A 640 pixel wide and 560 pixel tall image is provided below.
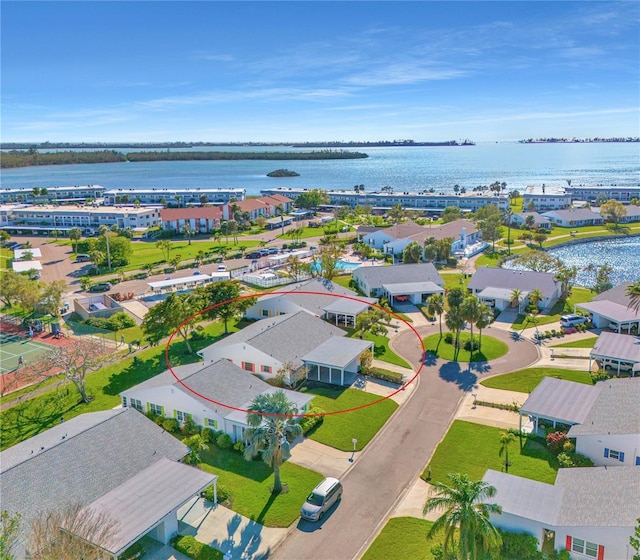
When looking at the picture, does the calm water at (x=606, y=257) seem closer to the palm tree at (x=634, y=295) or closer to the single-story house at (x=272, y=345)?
the palm tree at (x=634, y=295)

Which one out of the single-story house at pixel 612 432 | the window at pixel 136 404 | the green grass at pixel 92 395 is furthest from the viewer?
the window at pixel 136 404

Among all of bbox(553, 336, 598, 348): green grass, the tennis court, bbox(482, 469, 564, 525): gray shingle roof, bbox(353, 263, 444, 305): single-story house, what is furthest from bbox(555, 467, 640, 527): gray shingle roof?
the tennis court

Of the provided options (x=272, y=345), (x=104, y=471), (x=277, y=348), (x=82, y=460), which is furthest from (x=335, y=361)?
(x=82, y=460)

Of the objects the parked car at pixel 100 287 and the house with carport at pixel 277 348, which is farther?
the parked car at pixel 100 287

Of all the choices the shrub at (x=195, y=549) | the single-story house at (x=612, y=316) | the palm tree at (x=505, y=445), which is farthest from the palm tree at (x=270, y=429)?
the single-story house at (x=612, y=316)

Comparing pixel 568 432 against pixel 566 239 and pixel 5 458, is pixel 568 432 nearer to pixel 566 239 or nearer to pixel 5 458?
pixel 5 458

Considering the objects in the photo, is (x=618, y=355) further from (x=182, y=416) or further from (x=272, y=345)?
(x=182, y=416)
